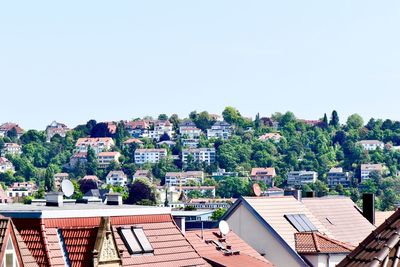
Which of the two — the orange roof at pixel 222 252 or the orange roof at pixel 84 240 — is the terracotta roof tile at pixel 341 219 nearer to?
the orange roof at pixel 222 252

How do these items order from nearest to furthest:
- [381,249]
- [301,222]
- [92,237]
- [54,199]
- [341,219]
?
[381,249] < [92,237] < [54,199] < [301,222] < [341,219]

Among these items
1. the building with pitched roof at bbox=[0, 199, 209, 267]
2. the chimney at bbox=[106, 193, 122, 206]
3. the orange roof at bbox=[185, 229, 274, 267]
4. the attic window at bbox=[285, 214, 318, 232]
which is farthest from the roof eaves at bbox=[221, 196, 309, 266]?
the building with pitched roof at bbox=[0, 199, 209, 267]

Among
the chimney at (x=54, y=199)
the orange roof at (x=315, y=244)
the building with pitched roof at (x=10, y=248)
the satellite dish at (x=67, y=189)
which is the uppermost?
the satellite dish at (x=67, y=189)

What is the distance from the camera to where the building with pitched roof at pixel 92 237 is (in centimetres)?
2867

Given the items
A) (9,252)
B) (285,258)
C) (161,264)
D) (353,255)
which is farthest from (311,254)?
(353,255)

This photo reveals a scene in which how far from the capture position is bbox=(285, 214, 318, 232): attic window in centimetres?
4875

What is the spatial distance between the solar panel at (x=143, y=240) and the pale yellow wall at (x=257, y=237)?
575 inches

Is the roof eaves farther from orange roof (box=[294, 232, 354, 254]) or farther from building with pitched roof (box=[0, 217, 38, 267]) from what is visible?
building with pitched roof (box=[0, 217, 38, 267])

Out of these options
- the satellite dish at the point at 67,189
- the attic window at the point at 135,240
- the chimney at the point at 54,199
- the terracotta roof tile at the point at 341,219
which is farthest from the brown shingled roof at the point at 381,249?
the terracotta roof tile at the point at 341,219

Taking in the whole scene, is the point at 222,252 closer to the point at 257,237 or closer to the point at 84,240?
the point at 257,237

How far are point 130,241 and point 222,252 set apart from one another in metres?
10.2

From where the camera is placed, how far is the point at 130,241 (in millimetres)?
31781

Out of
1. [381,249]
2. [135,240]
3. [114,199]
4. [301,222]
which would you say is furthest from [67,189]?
[381,249]

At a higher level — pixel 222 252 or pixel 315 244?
pixel 222 252
